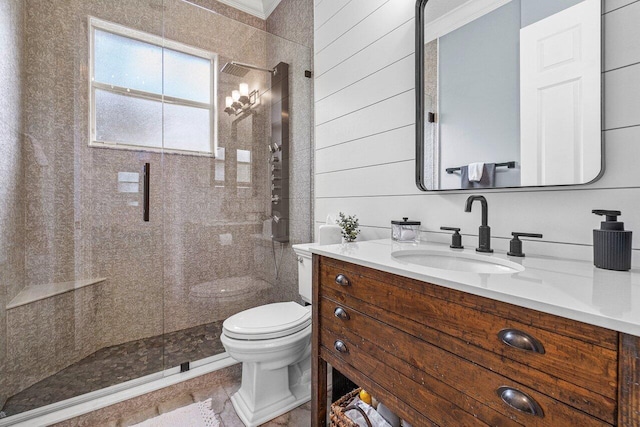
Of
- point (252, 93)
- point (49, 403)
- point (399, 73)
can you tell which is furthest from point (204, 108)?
point (49, 403)

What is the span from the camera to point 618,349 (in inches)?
18.4

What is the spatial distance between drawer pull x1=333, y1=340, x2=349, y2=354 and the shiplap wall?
62cm

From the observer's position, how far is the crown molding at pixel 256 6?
2.58 m

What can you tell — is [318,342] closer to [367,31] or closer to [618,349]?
[618,349]

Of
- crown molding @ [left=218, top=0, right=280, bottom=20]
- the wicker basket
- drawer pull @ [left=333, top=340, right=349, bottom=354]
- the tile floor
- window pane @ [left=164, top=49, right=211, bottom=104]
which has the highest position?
crown molding @ [left=218, top=0, right=280, bottom=20]

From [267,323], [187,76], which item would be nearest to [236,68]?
[187,76]

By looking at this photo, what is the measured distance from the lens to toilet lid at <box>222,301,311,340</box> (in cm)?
145

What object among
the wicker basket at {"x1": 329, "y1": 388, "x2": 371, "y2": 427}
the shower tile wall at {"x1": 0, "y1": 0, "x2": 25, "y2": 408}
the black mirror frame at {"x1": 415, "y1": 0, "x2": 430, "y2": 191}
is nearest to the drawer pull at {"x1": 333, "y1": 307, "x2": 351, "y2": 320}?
the wicker basket at {"x1": 329, "y1": 388, "x2": 371, "y2": 427}

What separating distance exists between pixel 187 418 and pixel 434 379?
1377 mm

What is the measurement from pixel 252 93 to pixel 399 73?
125 centimetres

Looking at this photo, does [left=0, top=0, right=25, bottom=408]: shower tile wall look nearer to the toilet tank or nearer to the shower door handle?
the shower door handle

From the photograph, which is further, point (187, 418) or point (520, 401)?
point (187, 418)

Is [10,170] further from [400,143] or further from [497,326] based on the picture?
[497,326]

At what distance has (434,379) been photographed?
75cm
